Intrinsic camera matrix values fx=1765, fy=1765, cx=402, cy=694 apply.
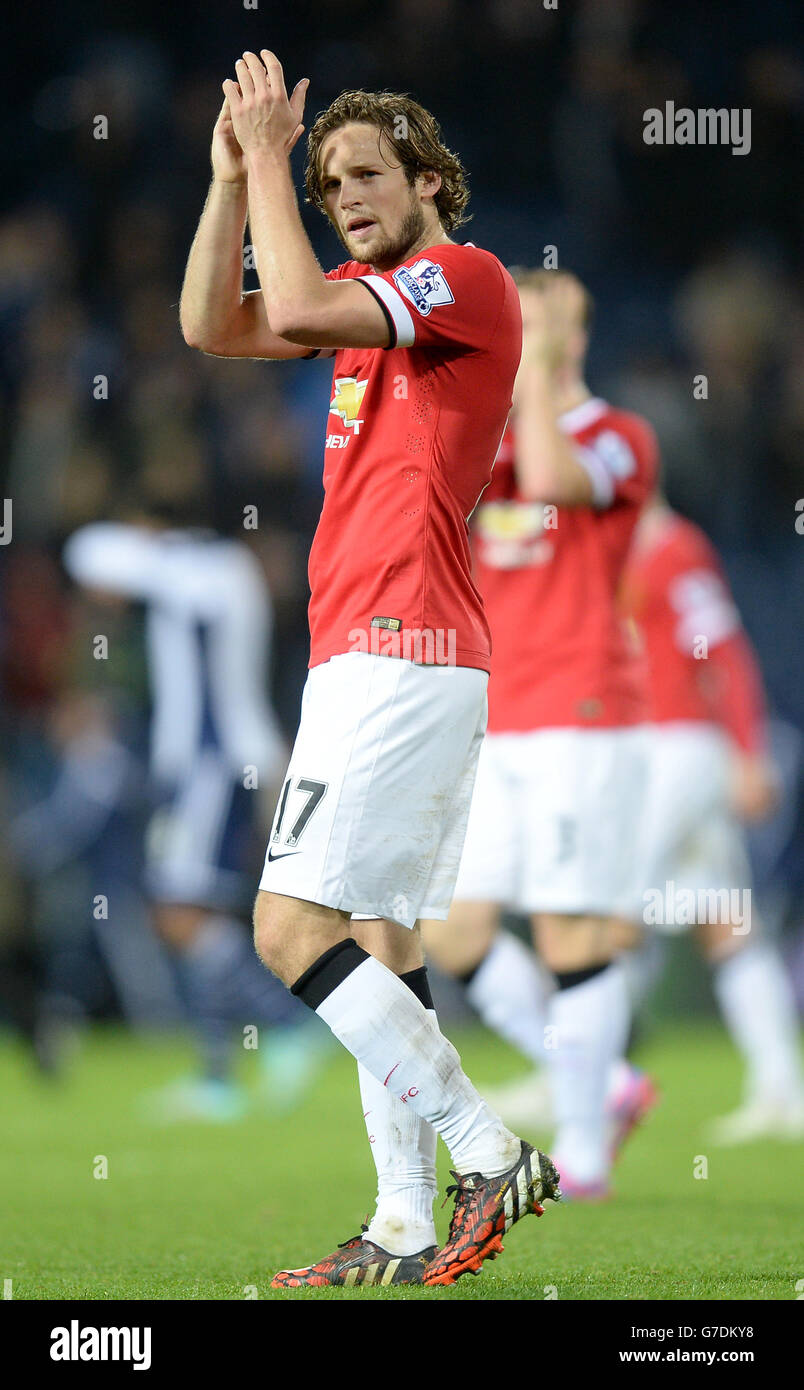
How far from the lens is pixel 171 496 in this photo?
810cm

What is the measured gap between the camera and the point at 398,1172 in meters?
3.31

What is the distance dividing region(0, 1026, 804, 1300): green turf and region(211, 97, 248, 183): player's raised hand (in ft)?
6.79

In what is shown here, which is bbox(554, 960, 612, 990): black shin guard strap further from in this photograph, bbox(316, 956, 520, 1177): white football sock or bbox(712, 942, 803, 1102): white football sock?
bbox(712, 942, 803, 1102): white football sock

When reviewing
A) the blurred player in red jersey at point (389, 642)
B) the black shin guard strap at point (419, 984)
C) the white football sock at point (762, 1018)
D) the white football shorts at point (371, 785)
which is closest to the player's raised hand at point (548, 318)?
the blurred player in red jersey at point (389, 642)

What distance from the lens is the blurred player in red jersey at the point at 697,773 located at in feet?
22.8

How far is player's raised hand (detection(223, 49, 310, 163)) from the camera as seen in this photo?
10.2 ft

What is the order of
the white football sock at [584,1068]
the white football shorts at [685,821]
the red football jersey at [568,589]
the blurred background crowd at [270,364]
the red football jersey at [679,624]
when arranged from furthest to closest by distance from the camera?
the blurred background crowd at [270,364] → the red football jersey at [679,624] → the white football shorts at [685,821] → the red football jersey at [568,589] → the white football sock at [584,1068]

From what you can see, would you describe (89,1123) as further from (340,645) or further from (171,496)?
(340,645)

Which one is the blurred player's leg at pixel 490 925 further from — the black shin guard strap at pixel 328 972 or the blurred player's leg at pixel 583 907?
the black shin guard strap at pixel 328 972

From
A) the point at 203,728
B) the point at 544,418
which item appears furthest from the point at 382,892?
the point at 203,728

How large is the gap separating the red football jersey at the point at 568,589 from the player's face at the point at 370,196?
1.66 meters

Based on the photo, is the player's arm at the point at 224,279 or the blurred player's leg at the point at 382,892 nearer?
the blurred player's leg at the point at 382,892

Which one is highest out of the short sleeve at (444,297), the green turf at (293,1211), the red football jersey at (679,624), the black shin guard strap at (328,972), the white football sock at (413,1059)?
the red football jersey at (679,624)

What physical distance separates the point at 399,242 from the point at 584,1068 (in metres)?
2.36
